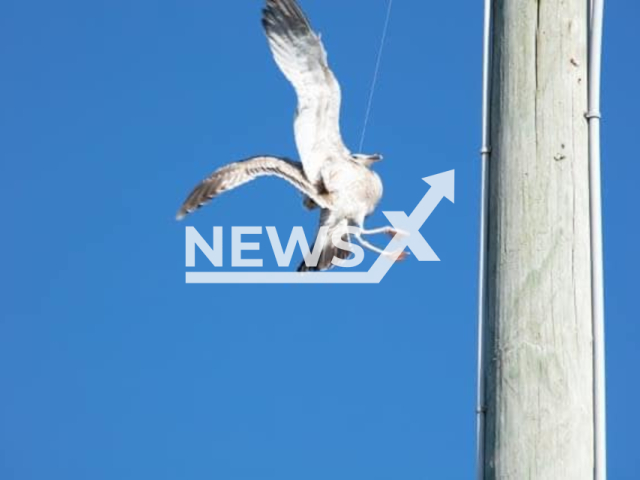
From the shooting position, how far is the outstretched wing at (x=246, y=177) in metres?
3.25

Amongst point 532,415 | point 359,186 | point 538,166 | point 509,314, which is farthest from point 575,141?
point 359,186

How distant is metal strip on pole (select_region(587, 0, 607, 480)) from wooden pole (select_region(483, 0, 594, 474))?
0.04 feet

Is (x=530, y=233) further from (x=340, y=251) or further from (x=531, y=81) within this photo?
(x=340, y=251)

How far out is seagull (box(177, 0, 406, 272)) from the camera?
10.7 ft

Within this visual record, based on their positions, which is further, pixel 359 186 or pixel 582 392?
pixel 359 186

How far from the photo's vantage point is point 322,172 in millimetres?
3291

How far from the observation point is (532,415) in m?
2.04

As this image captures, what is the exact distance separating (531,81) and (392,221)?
51.4 inches

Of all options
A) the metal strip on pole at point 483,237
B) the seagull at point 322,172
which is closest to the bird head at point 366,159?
the seagull at point 322,172

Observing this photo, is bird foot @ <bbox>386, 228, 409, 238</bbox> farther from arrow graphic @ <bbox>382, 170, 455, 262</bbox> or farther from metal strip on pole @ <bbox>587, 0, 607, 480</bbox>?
metal strip on pole @ <bbox>587, 0, 607, 480</bbox>

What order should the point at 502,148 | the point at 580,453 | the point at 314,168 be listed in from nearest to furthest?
the point at 580,453
the point at 502,148
the point at 314,168

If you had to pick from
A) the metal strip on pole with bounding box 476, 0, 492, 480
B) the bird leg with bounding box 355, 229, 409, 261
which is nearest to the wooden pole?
the metal strip on pole with bounding box 476, 0, 492, 480

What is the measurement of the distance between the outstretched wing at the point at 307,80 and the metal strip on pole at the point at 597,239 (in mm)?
1177

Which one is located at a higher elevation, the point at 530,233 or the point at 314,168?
the point at 314,168
